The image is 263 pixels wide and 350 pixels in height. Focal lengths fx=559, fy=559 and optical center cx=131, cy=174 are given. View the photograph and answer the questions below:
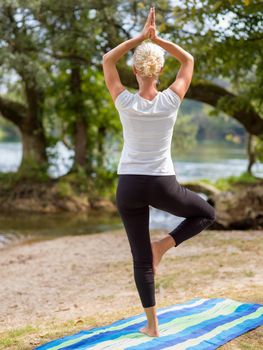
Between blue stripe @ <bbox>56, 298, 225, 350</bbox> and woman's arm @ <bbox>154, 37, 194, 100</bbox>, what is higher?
woman's arm @ <bbox>154, 37, 194, 100</bbox>

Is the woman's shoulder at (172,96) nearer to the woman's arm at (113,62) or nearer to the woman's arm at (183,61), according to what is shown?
the woman's arm at (183,61)

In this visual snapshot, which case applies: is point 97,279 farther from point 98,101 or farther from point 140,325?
point 98,101

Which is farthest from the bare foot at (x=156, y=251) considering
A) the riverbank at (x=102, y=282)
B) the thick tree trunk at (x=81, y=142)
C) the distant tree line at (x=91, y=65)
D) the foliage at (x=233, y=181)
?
the thick tree trunk at (x=81, y=142)

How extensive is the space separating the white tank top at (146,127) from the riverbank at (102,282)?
1442 mm

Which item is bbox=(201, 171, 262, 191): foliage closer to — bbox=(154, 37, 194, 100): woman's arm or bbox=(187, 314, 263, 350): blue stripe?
bbox=(187, 314, 263, 350): blue stripe

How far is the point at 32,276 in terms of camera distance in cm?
866

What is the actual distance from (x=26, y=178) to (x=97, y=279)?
12.9 metres

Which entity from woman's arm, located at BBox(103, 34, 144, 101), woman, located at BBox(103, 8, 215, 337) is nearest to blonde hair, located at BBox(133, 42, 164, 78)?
woman, located at BBox(103, 8, 215, 337)

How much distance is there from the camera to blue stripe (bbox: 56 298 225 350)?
416cm

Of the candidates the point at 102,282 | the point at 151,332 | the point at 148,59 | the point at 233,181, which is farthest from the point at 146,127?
the point at 233,181

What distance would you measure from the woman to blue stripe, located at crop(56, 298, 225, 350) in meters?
0.51

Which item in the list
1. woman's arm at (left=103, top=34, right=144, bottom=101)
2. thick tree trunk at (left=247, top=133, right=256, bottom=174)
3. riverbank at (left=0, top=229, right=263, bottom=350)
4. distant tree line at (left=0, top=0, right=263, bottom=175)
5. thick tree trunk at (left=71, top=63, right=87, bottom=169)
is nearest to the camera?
woman's arm at (left=103, top=34, right=144, bottom=101)

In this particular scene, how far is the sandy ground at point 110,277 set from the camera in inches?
237

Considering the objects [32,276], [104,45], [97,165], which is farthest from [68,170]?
[32,276]
